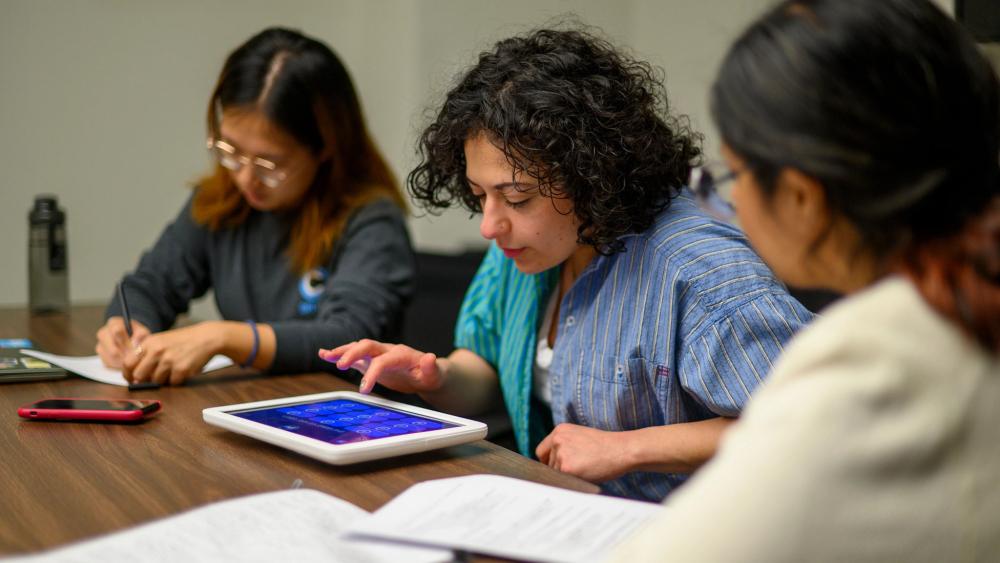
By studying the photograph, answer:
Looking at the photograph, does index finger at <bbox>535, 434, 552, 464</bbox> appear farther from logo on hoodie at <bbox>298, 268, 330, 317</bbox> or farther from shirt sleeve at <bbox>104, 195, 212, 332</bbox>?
shirt sleeve at <bbox>104, 195, 212, 332</bbox>

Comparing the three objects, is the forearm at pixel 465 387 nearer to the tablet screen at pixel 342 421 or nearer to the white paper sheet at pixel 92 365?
the tablet screen at pixel 342 421

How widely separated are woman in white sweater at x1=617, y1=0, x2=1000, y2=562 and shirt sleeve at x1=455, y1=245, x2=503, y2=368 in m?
0.82

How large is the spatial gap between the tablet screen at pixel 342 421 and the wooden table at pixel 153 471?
29 mm

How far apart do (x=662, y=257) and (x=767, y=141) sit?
547 mm

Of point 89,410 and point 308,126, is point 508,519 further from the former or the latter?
point 308,126

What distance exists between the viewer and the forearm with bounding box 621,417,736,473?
1117 mm

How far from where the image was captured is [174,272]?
6.24 feet

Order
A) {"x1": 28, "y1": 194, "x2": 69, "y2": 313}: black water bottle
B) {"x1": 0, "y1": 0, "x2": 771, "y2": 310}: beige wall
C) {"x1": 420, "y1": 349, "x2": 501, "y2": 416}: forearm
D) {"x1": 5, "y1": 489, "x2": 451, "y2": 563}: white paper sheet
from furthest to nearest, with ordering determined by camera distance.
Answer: {"x1": 0, "y1": 0, "x2": 771, "y2": 310}: beige wall
{"x1": 28, "y1": 194, "x2": 69, "y2": 313}: black water bottle
{"x1": 420, "y1": 349, "x2": 501, "y2": 416}: forearm
{"x1": 5, "y1": 489, "x2": 451, "y2": 563}: white paper sheet

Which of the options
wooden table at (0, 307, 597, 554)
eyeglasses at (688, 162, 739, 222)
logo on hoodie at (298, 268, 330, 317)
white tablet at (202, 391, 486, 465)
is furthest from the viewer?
logo on hoodie at (298, 268, 330, 317)

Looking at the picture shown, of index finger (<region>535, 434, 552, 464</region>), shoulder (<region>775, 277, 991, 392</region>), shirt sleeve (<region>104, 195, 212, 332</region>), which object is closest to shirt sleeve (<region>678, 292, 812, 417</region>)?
index finger (<region>535, 434, 552, 464</region>)

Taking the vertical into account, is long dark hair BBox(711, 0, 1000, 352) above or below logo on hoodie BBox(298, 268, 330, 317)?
above

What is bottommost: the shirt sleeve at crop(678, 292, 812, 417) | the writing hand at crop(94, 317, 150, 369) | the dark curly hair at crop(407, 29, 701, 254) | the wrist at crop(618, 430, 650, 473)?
the writing hand at crop(94, 317, 150, 369)

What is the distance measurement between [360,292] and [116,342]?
16.6 inches

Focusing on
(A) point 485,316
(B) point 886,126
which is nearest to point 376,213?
(A) point 485,316
